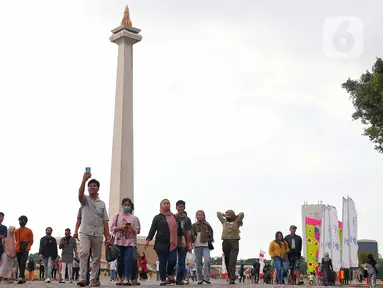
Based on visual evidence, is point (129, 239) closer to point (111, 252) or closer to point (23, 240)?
point (111, 252)

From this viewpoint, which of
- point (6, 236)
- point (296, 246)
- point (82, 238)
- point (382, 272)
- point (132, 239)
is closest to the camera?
point (82, 238)

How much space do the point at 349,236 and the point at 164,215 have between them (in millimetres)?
18732

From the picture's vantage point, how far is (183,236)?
1381 cm

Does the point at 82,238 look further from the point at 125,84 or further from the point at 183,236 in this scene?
the point at 125,84

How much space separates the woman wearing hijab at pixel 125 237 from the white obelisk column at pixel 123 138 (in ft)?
117

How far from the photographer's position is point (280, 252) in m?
16.4

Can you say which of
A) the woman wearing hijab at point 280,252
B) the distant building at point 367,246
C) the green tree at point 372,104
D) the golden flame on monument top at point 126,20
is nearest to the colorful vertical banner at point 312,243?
the green tree at point 372,104

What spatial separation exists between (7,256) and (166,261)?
4534mm

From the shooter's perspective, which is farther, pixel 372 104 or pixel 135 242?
pixel 372 104

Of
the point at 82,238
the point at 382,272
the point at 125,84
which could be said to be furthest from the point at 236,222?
the point at 382,272

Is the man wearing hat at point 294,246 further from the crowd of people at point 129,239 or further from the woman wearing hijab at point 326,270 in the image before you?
the crowd of people at point 129,239

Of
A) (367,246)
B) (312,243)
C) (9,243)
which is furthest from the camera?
(367,246)

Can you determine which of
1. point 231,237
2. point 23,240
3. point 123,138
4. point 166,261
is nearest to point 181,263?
point 166,261

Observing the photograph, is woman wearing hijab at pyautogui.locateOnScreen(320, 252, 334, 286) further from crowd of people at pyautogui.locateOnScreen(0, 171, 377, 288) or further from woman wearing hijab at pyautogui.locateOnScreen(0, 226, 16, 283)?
woman wearing hijab at pyautogui.locateOnScreen(0, 226, 16, 283)
